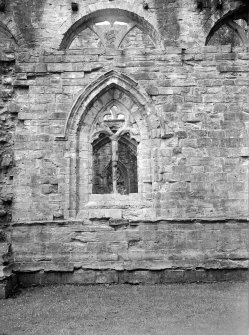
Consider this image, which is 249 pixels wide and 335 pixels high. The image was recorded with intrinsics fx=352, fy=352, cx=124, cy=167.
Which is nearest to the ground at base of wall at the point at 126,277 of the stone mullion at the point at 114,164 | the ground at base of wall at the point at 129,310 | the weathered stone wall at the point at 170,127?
the ground at base of wall at the point at 129,310

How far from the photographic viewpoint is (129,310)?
5219 mm

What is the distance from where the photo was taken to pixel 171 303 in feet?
18.1

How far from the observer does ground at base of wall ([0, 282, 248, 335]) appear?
448cm

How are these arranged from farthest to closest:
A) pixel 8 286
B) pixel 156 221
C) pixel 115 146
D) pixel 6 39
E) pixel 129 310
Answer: pixel 6 39 < pixel 115 146 < pixel 156 221 < pixel 8 286 < pixel 129 310

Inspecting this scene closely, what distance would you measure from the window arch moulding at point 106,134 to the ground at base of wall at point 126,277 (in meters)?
1.16

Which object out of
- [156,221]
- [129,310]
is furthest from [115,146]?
[129,310]

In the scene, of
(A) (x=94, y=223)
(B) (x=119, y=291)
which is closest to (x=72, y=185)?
(A) (x=94, y=223)

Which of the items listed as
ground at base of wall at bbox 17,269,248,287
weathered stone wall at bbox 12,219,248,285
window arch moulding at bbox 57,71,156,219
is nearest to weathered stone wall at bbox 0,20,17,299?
weathered stone wall at bbox 12,219,248,285

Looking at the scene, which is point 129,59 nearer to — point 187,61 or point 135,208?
point 187,61

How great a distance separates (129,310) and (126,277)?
5.80ft

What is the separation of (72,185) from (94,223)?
91cm

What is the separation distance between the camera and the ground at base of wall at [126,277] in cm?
695

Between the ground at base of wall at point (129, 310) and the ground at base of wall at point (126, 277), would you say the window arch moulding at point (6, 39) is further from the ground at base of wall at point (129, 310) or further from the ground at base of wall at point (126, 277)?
the ground at base of wall at point (129, 310)

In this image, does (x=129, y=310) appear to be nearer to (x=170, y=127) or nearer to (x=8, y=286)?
(x=8, y=286)
